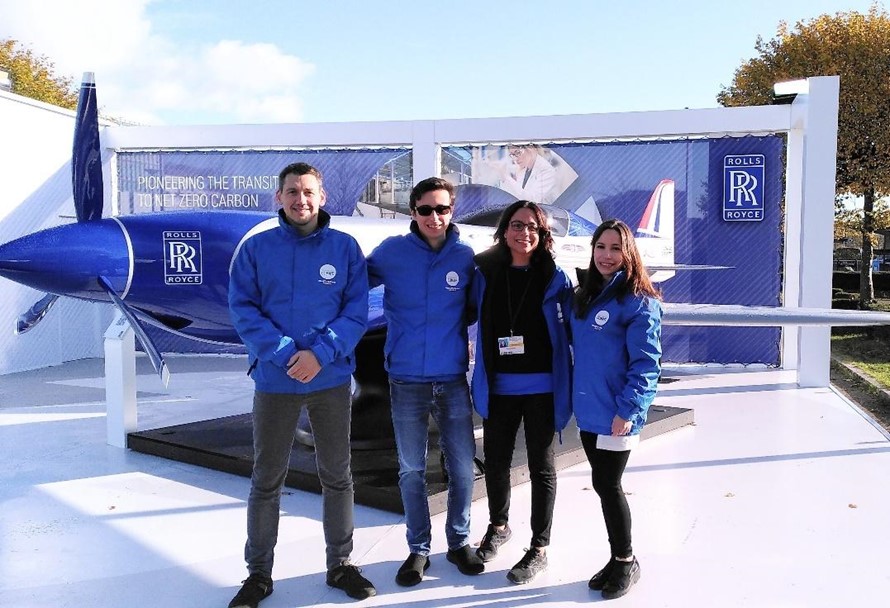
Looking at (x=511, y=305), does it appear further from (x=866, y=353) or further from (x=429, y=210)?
(x=866, y=353)

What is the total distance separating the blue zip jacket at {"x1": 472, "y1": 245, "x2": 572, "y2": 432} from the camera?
127 inches

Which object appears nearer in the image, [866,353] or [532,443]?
[532,443]

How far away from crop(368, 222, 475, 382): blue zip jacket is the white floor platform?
38.9 inches

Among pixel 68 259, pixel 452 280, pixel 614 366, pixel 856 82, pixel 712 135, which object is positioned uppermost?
pixel 856 82

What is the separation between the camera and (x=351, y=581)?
10.3 feet

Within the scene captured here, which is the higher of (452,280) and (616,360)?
(452,280)

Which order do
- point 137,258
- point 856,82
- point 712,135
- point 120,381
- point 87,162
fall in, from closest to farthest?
point 137,258, point 87,162, point 120,381, point 712,135, point 856,82

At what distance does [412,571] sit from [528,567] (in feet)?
1.70

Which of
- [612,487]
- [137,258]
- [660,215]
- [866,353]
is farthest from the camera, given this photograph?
[866,353]

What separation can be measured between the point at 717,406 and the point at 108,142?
9.44 m

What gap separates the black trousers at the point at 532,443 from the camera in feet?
10.6

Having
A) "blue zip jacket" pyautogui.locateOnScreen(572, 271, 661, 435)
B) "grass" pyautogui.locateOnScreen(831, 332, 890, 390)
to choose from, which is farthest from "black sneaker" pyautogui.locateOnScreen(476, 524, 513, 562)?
"grass" pyautogui.locateOnScreen(831, 332, 890, 390)

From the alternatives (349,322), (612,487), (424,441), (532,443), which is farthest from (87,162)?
(612,487)

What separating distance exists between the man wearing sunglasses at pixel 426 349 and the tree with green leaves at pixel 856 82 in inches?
604
